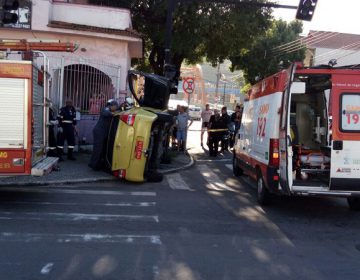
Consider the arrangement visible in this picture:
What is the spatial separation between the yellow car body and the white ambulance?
2.75 meters

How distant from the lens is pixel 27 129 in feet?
27.9

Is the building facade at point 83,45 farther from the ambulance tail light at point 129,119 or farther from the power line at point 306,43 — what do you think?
the power line at point 306,43

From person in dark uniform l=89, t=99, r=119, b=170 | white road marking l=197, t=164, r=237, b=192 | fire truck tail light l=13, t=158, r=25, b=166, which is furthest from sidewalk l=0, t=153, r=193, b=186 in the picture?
fire truck tail light l=13, t=158, r=25, b=166

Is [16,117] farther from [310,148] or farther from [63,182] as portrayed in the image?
[310,148]

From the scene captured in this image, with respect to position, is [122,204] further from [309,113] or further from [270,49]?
[270,49]

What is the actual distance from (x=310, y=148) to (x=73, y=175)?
212 inches

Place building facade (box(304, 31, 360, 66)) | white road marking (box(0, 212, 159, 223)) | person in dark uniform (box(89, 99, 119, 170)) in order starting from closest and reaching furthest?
white road marking (box(0, 212, 159, 223)), person in dark uniform (box(89, 99, 119, 170)), building facade (box(304, 31, 360, 66))

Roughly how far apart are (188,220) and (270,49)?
3332cm

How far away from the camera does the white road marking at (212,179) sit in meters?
11.6

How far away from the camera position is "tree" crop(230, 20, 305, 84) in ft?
105

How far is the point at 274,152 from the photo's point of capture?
27.9 feet

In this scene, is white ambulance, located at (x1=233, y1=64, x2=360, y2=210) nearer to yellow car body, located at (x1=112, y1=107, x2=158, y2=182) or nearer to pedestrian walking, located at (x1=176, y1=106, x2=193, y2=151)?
yellow car body, located at (x1=112, y1=107, x2=158, y2=182)

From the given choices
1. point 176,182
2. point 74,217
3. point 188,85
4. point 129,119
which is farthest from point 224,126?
point 74,217

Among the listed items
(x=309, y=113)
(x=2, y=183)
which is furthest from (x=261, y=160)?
(x=2, y=183)
